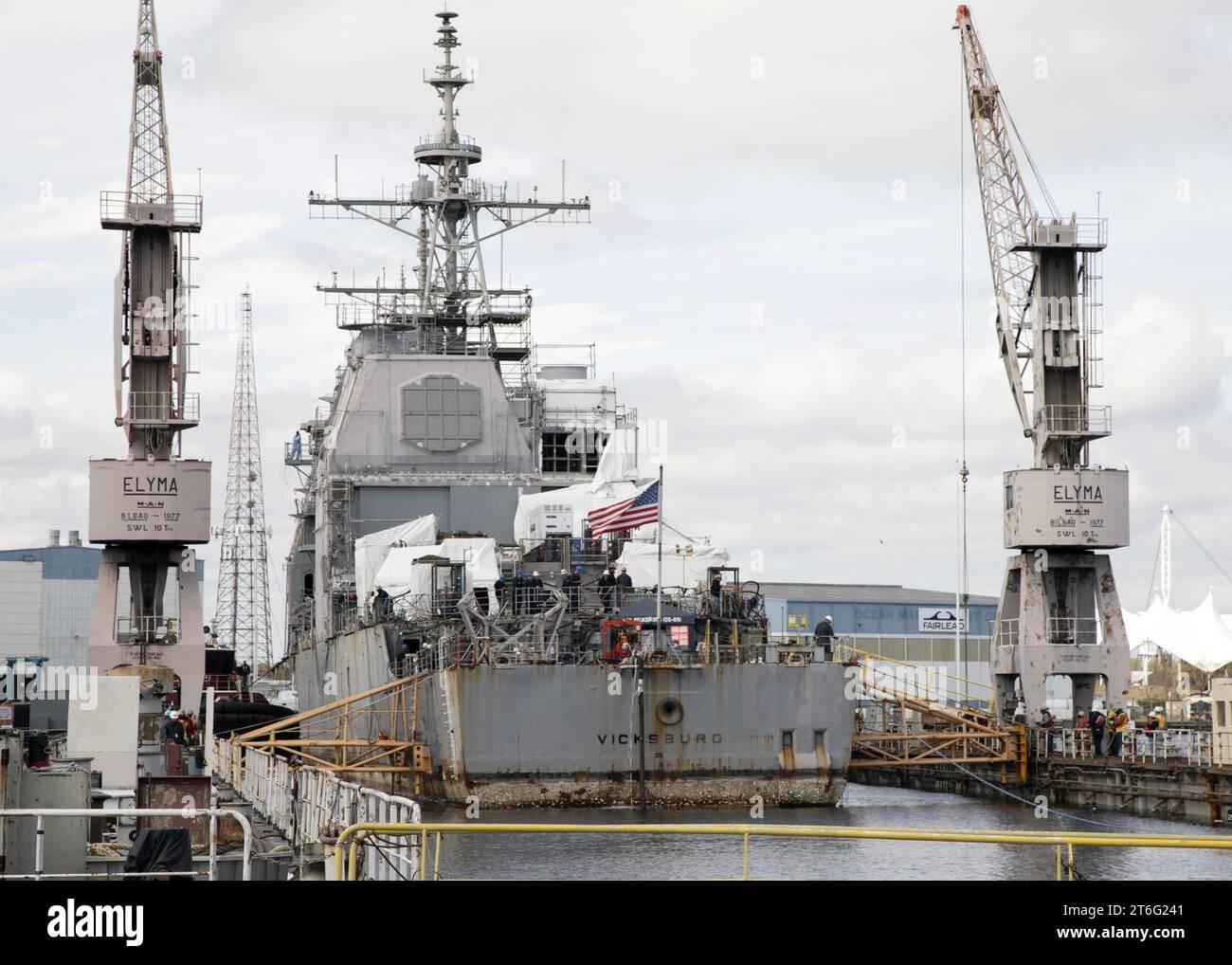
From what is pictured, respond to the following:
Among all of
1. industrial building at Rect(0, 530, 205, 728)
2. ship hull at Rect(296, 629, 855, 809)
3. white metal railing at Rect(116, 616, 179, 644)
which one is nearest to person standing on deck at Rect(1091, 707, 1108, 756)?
ship hull at Rect(296, 629, 855, 809)

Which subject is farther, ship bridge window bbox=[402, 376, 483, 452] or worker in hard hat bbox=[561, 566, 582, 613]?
ship bridge window bbox=[402, 376, 483, 452]

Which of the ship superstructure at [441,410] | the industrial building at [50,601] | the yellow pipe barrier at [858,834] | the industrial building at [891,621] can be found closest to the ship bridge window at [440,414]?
the ship superstructure at [441,410]

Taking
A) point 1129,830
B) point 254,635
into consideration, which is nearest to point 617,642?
point 1129,830

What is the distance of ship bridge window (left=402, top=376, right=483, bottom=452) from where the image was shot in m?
55.1

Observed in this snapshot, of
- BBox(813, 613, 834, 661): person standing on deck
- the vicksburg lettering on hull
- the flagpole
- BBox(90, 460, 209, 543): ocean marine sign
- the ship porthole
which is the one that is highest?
BBox(90, 460, 209, 543): ocean marine sign

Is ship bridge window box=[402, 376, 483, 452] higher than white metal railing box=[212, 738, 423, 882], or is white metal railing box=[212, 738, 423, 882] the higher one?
ship bridge window box=[402, 376, 483, 452]

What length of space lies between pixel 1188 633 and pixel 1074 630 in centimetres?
3910

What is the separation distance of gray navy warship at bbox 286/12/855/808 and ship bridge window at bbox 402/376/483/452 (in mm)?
58

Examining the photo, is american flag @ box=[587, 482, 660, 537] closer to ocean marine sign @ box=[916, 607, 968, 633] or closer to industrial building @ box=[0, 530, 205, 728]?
ocean marine sign @ box=[916, 607, 968, 633]

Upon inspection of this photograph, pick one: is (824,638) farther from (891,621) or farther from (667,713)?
(891,621)

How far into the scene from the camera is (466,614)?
40.1 meters

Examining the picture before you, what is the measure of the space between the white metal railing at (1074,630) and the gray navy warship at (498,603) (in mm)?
8572
